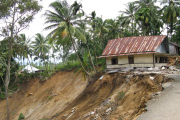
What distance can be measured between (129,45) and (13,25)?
12669 millimetres

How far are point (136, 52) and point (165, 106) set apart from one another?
11.0 m

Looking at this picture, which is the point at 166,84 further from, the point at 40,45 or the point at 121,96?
the point at 40,45

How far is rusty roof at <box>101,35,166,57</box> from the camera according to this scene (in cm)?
1764

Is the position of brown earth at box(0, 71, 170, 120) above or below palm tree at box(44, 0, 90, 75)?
below

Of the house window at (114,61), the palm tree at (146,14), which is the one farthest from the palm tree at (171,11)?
the house window at (114,61)

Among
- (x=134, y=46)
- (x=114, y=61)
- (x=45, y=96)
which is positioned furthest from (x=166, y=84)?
(x=45, y=96)

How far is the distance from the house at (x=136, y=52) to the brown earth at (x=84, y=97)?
2.98 m

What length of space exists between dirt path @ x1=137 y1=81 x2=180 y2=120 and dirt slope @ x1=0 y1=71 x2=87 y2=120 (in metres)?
12.9

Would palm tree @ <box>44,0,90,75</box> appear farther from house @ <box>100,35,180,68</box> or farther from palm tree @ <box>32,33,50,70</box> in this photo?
palm tree @ <box>32,33,50,70</box>

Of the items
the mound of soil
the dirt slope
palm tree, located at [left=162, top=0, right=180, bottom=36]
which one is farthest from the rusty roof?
palm tree, located at [left=162, top=0, right=180, bottom=36]

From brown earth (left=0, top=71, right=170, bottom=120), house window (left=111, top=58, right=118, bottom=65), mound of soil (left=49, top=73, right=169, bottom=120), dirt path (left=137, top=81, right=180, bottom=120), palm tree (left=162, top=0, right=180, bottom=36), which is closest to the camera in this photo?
dirt path (left=137, top=81, right=180, bottom=120)

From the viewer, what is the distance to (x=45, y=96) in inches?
962

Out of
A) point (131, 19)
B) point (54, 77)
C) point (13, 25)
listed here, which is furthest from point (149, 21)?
point (13, 25)

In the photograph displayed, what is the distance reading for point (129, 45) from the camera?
19.3 meters
